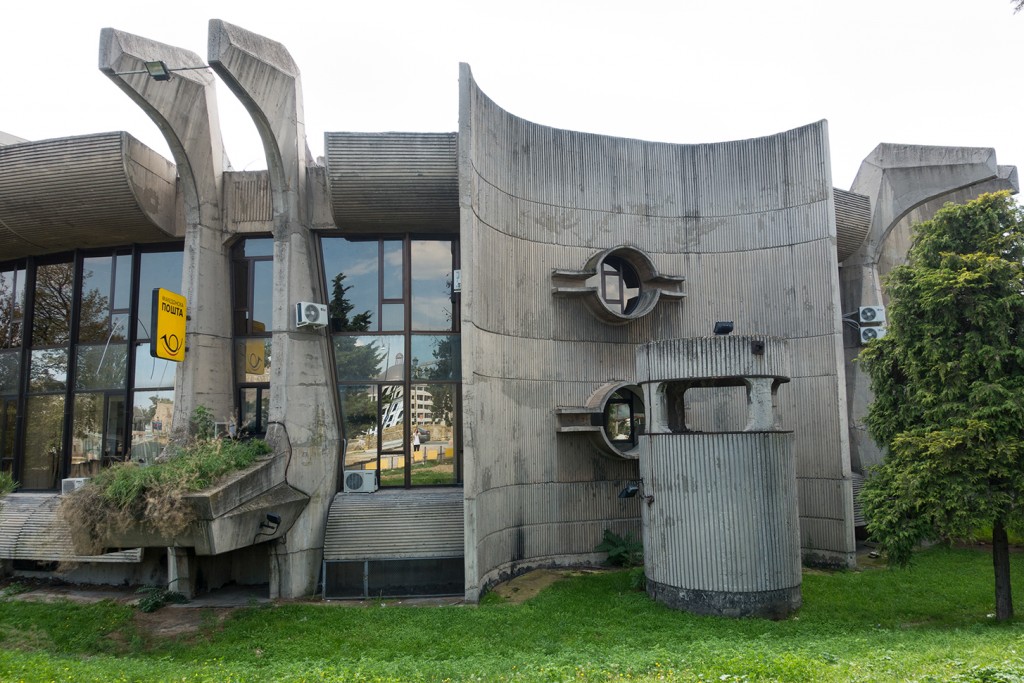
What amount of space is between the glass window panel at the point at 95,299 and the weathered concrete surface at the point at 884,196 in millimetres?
20970

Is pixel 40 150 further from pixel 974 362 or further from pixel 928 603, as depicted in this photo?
pixel 928 603

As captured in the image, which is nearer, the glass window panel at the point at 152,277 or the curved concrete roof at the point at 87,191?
the curved concrete roof at the point at 87,191

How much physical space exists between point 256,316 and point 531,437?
25.3 feet

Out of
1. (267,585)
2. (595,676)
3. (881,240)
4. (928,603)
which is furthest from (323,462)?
(881,240)

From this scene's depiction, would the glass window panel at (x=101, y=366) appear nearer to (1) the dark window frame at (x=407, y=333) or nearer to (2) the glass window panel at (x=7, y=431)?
(2) the glass window panel at (x=7, y=431)

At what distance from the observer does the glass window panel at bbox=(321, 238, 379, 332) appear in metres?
16.7

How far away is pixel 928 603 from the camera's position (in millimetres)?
12844

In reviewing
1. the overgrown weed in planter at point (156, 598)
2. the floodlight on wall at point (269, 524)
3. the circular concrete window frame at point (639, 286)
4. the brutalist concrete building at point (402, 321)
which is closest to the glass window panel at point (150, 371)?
the brutalist concrete building at point (402, 321)

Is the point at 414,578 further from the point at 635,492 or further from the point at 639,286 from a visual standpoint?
the point at 639,286

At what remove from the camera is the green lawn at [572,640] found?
8188 millimetres

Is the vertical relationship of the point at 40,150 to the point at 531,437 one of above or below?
above

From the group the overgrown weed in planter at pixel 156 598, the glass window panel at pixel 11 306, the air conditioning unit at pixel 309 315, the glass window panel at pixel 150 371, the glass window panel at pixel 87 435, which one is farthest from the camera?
the glass window panel at pixel 11 306

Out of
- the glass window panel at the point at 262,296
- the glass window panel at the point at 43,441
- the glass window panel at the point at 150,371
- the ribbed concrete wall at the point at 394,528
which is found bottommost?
the ribbed concrete wall at the point at 394,528

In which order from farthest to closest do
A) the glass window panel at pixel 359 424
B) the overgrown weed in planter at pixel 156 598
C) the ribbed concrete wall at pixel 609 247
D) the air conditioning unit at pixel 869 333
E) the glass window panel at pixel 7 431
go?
the air conditioning unit at pixel 869 333 → the glass window panel at pixel 7 431 → the glass window panel at pixel 359 424 → the ribbed concrete wall at pixel 609 247 → the overgrown weed in planter at pixel 156 598
